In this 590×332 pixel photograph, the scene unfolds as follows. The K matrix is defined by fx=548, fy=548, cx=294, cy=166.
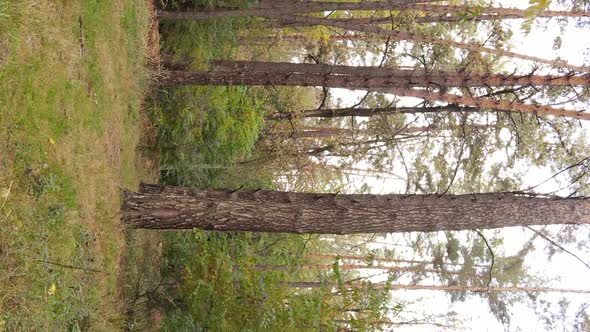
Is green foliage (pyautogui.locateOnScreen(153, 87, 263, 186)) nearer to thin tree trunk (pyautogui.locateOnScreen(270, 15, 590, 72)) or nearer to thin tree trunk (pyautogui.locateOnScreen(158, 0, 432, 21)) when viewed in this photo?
thin tree trunk (pyautogui.locateOnScreen(158, 0, 432, 21))

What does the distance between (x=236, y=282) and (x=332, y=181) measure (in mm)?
10683

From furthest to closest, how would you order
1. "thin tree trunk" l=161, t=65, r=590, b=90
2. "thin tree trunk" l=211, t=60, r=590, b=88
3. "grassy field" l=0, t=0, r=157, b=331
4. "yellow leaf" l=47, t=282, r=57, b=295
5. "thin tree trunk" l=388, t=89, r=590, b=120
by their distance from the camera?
"thin tree trunk" l=388, t=89, r=590, b=120, "thin tree trunk" l=161, t=65, r=590, b=90, "thin tree trunk" l=211, t=60, r=590, b=88, "yellow leaf" l=47, t=282, r=57, b=295, "grassy field" l=0, t=0, r=157, b=331

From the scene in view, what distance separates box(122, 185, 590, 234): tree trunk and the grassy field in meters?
0.66

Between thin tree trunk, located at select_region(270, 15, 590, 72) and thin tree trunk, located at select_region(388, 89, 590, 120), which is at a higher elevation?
thin tree trunk, located at select_region(270, 15, 590, 72)

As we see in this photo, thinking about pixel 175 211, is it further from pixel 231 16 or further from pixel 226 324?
pixel 231 16

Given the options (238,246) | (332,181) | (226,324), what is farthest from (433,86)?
(332,181)

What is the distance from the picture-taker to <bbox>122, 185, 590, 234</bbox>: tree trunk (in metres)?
7.11

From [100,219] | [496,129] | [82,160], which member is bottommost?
[100,219]

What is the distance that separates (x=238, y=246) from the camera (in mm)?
9195

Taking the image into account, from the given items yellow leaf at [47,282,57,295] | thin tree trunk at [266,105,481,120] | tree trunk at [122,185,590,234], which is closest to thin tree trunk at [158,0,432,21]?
thin tree trunk at [266,105,481,120]

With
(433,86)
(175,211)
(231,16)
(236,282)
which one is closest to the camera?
(175,211)

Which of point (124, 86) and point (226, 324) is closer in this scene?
point (226, 324)

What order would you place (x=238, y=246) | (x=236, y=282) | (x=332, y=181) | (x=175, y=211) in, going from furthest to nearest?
(x=332, y=181)
(x=238, y=246)
(x=236, y=282)
(x=175, y=211)

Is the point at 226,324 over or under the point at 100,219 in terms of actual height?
under
